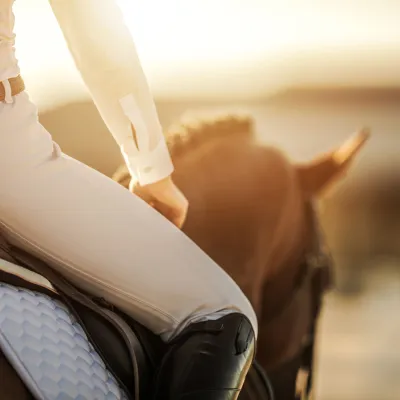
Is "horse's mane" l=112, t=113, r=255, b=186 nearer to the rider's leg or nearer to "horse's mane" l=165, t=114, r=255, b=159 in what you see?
"horse's mane" l=165, t=114, r=255, b=159

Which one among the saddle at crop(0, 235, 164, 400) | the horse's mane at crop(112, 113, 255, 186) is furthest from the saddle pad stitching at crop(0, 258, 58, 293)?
the horse's mane at crop(112, 113, 255, 186)

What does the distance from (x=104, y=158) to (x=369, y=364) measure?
6.43 metres

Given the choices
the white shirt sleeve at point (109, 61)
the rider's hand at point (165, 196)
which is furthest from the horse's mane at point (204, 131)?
the white shirt sleeve at point (109, 61)

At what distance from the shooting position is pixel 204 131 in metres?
1.75

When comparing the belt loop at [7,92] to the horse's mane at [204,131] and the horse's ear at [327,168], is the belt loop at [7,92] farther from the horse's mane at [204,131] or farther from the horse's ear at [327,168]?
the horse's ear at [327,168]

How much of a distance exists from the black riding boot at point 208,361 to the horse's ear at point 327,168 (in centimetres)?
96

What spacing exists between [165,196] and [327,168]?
3.04 feet

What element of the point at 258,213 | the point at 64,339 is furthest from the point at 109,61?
the point at 258,213

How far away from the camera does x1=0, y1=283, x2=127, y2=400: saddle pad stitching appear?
88 centimetres

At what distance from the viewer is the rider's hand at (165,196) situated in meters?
1.18

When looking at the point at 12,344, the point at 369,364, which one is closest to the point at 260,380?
the point at 12,344

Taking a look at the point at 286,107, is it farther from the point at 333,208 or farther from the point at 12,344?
the point at 12,344

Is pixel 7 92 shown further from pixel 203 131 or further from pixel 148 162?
pixel 203 131

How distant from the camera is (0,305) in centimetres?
88
